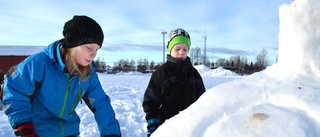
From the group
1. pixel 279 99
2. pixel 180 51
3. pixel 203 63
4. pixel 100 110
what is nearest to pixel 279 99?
pixel 279 99

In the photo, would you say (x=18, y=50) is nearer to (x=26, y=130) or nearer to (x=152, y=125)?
(x=152, y=125)

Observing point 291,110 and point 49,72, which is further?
point 49,72

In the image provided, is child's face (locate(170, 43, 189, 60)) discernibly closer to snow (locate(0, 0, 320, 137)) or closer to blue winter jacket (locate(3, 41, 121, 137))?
blue winter jacket (locate(3, 41, 121, 137))

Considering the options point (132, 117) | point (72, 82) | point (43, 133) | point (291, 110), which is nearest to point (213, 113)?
point (291, 110)

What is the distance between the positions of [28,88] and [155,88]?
136 cm

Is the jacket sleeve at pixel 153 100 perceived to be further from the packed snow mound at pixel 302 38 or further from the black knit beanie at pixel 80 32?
the packed snow mound at pixel 302 38

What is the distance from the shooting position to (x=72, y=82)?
268cm

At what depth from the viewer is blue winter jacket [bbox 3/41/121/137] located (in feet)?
7.82

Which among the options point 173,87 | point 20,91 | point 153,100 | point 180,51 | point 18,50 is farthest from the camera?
point 18,50

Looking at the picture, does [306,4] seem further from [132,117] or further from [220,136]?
[132,117]

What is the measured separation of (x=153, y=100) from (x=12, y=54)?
4218 cm

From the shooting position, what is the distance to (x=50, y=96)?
8.46 feet

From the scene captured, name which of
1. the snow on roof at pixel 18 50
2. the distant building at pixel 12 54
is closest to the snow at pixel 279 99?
the distant building at pixel 12 54

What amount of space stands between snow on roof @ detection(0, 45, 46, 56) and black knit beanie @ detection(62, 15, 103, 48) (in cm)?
4151
